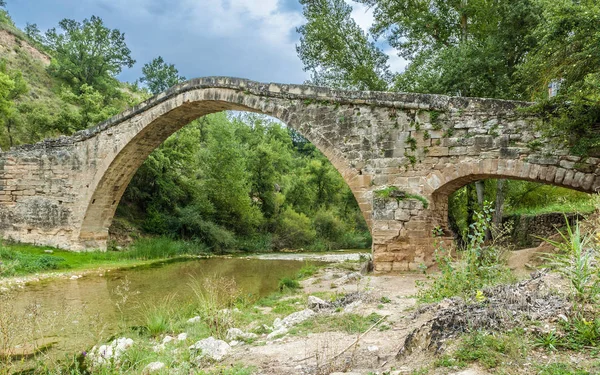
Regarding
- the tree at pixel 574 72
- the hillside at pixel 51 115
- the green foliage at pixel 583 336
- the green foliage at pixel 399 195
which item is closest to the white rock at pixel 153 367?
the green foliage at pixel 583 336

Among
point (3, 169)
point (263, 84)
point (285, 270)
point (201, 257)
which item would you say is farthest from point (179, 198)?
point (263, 84)

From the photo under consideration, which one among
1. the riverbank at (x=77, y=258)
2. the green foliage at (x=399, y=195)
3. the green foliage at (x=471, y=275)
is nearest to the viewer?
the green foliage at (x=471, y=275)

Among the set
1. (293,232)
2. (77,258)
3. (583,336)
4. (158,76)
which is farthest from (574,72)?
(158,76)

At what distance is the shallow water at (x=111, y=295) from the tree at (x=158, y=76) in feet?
96.7

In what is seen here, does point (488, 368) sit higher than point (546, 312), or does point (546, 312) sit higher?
point (546, 312)

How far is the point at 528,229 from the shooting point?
1188cm

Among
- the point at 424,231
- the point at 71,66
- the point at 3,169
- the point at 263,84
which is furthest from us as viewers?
the point at 71,66

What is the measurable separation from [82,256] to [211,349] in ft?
32.8

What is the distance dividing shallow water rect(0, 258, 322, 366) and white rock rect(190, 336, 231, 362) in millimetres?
734

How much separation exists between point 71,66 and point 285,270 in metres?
21.0

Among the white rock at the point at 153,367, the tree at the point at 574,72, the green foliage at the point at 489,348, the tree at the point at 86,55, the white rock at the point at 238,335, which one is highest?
the tree at the point at 86,55

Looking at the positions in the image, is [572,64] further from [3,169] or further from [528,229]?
[3,169]

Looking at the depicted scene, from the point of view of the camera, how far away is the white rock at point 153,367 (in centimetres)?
316

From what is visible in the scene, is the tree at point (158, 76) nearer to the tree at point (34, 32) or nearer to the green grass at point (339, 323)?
the tree at point (34, 32)
